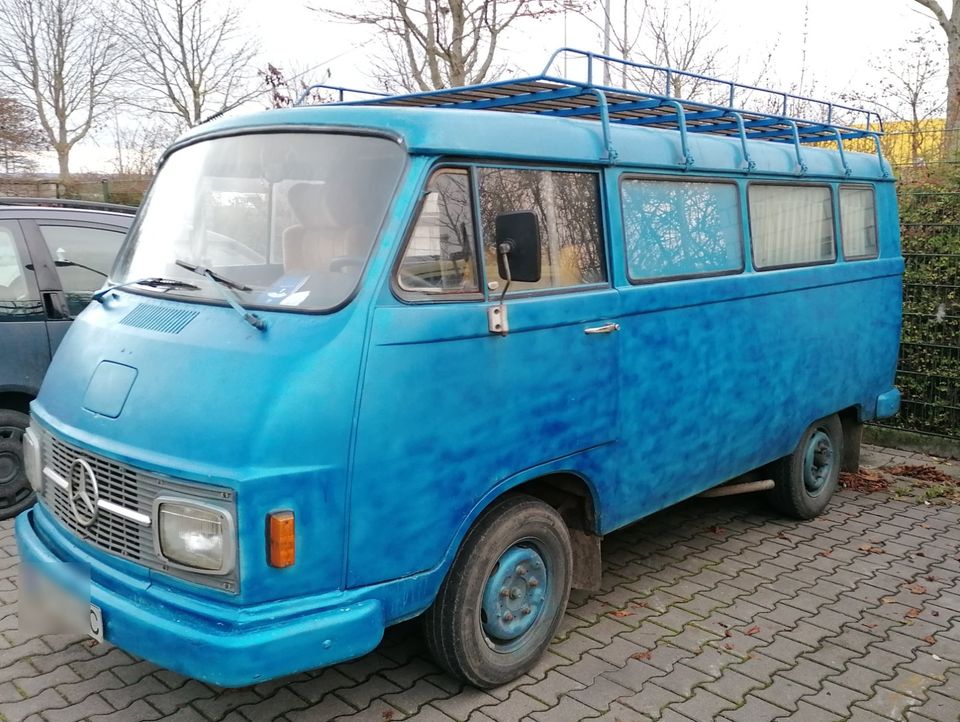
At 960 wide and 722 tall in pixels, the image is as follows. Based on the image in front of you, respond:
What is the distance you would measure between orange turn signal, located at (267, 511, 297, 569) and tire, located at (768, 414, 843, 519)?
12.9ft

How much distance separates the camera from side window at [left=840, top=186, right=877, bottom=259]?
20.1 ft

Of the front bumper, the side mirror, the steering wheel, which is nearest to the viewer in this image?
the front bumper

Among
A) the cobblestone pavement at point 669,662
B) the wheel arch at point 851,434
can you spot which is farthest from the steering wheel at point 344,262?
the wheel arch at point 851,434

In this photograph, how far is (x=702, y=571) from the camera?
5184 mm

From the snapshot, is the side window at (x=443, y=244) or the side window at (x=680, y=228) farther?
the side window at (x=680, y=228)

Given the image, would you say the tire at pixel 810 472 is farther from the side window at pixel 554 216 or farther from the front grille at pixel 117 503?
the front grille at pixel 117 503

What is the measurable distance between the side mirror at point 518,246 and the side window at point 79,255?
3.35 metres

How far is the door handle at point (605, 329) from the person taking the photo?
153 inches

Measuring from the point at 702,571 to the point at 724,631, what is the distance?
2.58 ft

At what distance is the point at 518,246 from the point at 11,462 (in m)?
3.95

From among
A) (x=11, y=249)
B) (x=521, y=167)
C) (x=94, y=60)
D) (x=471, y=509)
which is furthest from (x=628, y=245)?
(x=94, y=60)

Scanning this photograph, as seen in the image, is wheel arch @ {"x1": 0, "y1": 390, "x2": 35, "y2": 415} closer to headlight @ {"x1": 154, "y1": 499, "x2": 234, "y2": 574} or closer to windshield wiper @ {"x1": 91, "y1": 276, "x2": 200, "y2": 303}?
windshield wiper @ {"x1": 91, "y1": 276, "x2": 200, "y2": 303}

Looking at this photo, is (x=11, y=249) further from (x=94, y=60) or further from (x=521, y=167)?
(x=94, y=60)

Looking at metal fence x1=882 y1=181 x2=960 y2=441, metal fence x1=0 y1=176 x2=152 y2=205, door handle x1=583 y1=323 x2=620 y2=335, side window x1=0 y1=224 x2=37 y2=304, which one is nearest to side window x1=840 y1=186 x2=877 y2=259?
metal fence x1=882 y1=181 x2=960 y2=441
